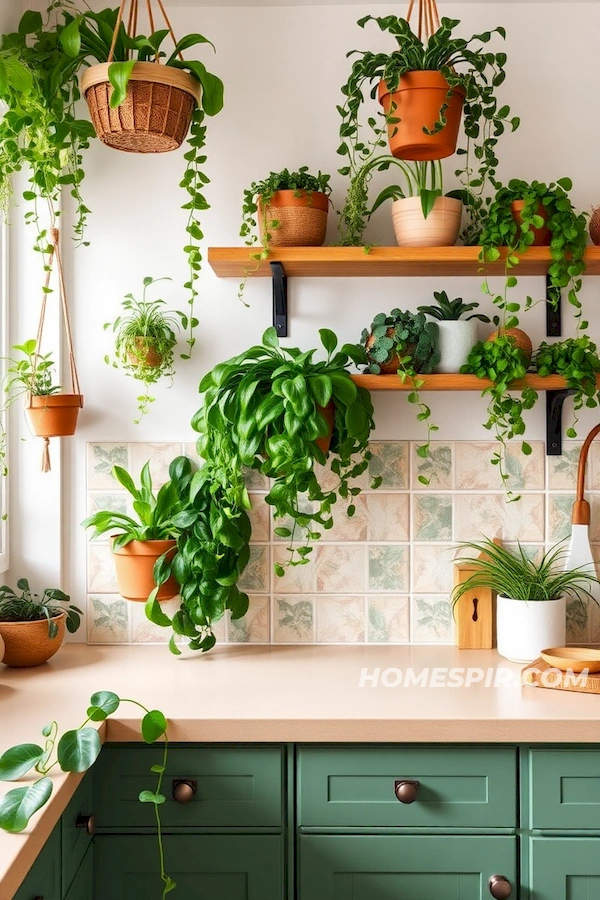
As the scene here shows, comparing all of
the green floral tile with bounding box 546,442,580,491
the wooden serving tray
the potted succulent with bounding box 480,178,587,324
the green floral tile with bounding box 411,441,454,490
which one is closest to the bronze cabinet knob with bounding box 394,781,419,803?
the wooden serving tray

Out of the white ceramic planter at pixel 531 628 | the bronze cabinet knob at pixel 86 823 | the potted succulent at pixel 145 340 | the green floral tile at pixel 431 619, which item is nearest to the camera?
the bronze cabinet knob at pixel 86 823

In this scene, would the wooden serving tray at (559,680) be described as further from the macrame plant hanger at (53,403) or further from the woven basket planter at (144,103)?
the woven basket planter at (144,103)

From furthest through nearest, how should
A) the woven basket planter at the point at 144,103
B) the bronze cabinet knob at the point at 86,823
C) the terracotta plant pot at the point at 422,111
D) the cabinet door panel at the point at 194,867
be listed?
the terracotta plant pot at the point at 422,111, the woven basket planter at the point at 144,103, the cabinet door panel at the point at 194,867, the bronze cabinet knob at the point at 86,823

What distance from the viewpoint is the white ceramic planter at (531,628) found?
2131 mm

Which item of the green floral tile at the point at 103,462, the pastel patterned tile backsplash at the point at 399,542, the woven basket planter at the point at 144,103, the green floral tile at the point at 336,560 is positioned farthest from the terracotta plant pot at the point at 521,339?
the green floral tile at the point at 103,462

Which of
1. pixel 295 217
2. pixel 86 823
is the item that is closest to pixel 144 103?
pixel 295 217

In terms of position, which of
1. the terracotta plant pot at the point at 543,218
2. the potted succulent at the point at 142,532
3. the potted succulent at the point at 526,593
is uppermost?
the terracotta plant pot at the point at 543,218

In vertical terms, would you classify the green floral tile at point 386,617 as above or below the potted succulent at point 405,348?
below

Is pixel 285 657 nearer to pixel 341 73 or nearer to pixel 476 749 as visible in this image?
pixel 476 749

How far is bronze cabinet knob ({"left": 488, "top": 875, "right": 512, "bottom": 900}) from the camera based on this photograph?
176 centimetres

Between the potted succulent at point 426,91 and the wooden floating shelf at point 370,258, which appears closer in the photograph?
the potted succulent at point 426,91

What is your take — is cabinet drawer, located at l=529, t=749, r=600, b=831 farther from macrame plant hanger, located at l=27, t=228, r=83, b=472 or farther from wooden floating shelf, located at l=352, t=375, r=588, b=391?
macrame plant hanger, located at l=27, t=228, r=83, b=472

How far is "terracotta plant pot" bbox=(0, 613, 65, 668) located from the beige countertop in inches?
1.3

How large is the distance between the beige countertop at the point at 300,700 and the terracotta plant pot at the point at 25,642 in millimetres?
32
